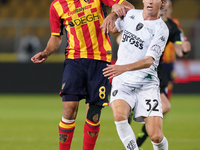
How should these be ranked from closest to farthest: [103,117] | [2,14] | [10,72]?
1. [103,117]
2. [10,72]
3. [2,14]

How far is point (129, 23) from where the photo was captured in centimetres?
467

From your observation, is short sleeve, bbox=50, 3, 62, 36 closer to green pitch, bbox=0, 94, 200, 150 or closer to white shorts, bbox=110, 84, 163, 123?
white shorts, bbox=110, 84, 163, 123

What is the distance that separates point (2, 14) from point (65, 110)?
1343 cm

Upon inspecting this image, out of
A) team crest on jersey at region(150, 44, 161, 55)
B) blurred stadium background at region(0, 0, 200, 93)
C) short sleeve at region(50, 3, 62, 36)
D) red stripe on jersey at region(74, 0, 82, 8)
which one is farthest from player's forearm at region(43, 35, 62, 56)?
blurred stadium background at region(0, 0, 200, 93)

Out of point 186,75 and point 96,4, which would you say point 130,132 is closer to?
point 96,4

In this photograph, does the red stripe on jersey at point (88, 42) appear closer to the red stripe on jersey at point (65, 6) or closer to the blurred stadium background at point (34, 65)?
the red stripe on jersey at point (65, 6)

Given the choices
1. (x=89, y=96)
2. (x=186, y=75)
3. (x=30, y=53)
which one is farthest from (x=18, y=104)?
(x=89, y=96)

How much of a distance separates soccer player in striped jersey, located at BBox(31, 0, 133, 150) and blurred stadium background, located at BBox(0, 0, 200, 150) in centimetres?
227

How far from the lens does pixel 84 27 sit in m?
4.91

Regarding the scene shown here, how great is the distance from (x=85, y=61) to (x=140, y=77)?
2.37 ft

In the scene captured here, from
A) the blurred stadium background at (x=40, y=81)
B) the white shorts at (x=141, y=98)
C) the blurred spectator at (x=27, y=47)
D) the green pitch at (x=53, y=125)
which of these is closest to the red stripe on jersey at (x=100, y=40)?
the white shorts at (x=141, y=98)

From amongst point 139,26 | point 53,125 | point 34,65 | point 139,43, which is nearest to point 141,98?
point 139,43

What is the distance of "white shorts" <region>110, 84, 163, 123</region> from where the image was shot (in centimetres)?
449

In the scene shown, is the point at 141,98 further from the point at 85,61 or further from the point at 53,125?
the point at 53,125
